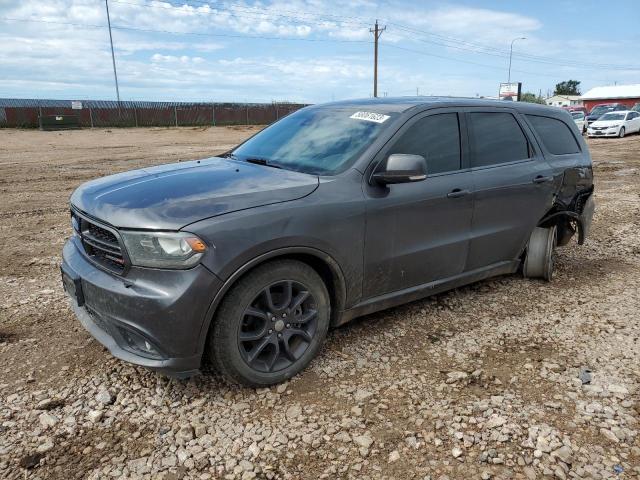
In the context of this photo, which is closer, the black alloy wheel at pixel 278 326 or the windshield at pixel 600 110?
the black alloy wheel at pixel 278 326

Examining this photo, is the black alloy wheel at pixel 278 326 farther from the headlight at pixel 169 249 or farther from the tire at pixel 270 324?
the headlight at pixel 169 249

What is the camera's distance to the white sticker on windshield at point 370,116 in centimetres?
356

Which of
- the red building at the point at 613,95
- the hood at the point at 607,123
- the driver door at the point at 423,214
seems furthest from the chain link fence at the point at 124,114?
the red building at the point at 613,95

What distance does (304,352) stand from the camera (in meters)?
3.14

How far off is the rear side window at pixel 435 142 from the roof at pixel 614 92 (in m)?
88.5

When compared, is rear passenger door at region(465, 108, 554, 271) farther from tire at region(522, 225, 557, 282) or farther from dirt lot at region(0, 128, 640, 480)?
dirt lot at region(0, 128, 640, 480)

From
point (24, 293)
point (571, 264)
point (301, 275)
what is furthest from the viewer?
point (571, 264)

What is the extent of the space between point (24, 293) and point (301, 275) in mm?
3011

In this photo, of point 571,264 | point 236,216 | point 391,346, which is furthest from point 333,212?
point 571,264

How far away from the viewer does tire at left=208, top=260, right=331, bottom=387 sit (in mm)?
2764

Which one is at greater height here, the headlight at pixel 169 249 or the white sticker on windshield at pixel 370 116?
the white sticker on windshield at pixel 370 116

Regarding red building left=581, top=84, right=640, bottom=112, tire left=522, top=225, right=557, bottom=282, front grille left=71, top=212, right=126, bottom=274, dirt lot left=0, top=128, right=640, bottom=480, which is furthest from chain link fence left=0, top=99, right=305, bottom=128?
red building left=581, top=84, right=640, bottom=112

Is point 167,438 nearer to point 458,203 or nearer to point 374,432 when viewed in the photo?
point 374,432

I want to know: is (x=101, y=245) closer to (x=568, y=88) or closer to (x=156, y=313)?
(x=156, y=313)
